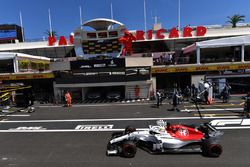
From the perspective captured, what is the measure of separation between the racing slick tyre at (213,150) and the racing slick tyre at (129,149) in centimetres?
308

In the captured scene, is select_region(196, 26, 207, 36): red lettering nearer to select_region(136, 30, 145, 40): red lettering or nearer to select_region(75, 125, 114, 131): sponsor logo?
select_region(136, 30, 145, 40): red lettering

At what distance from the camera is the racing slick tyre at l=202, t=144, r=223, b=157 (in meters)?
8.26

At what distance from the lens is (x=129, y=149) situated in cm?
847

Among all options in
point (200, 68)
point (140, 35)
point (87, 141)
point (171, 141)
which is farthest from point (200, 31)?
point (87, 141)

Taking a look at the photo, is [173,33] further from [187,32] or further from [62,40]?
[62,40]

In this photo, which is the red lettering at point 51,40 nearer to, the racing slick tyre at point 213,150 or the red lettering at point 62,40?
the red lettering at point 62,40

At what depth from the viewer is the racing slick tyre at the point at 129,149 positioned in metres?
8.45

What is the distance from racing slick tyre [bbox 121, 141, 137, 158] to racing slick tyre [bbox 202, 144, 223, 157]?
3083mm

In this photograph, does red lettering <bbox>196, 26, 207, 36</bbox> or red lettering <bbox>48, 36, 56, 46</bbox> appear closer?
red lettering <bbox>196, 26, 207, 36</bbox>

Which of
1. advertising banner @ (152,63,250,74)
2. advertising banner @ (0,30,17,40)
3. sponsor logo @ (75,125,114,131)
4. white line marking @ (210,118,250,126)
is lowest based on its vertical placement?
sponsor logo @ (75,125,114,131)

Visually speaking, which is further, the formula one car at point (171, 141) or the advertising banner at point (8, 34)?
the advertising banner at point (8, 34)

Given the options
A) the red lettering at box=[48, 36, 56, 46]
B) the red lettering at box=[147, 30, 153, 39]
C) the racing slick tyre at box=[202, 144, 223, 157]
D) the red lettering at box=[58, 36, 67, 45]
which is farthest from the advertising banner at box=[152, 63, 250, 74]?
the red lettering at box=[48, 36, 56, 46]

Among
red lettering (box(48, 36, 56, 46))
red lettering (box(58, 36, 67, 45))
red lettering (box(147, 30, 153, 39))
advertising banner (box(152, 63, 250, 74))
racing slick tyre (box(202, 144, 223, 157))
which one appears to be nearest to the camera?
racing slick tyre (box(202, 144, 223, 157))

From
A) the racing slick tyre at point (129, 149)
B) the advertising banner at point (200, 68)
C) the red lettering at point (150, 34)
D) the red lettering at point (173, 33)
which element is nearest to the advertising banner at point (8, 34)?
the red lettering at point (150, 34)
